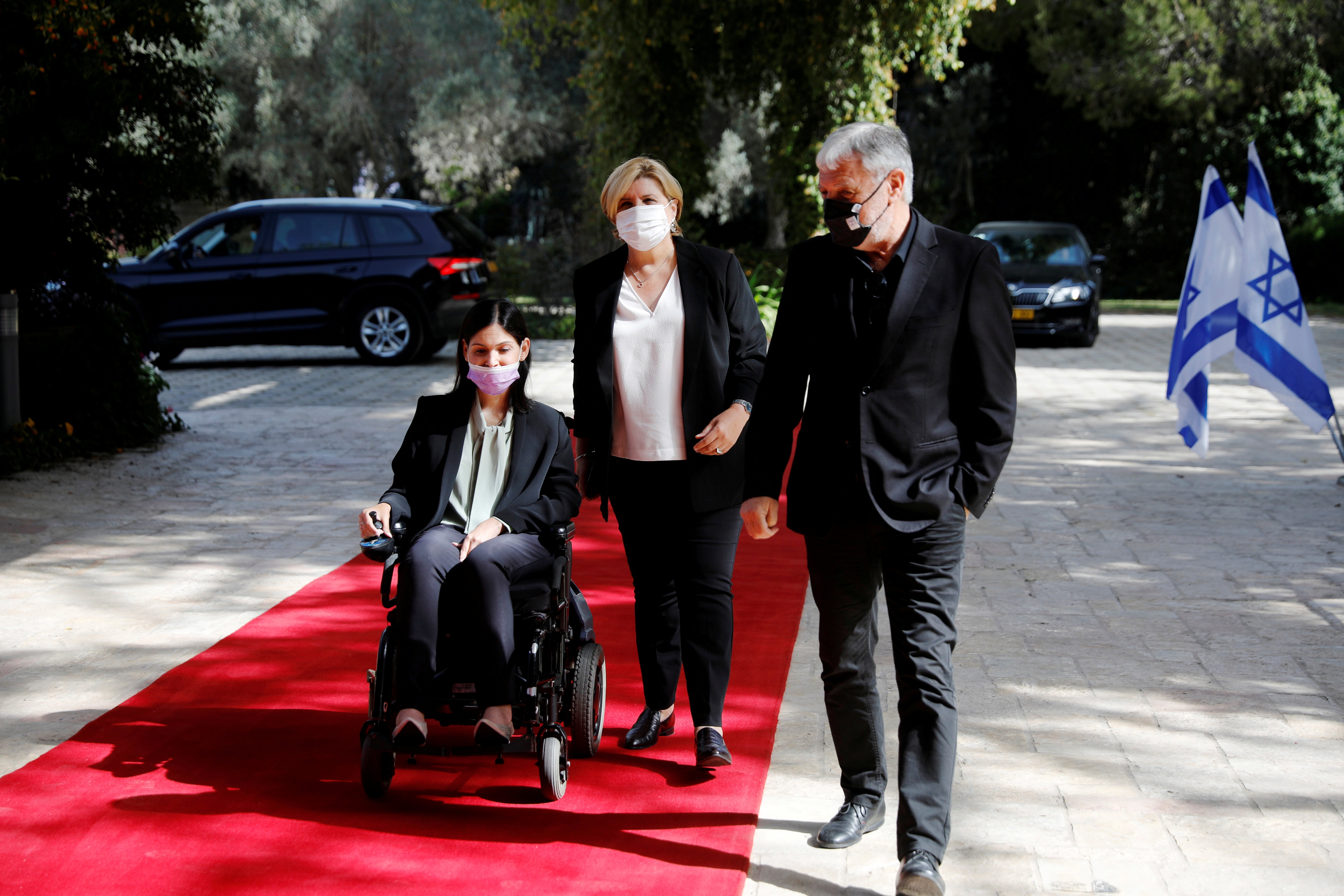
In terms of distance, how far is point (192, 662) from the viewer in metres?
5.06

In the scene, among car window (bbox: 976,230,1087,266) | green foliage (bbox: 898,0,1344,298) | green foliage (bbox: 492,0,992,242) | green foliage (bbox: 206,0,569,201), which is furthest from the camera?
green foliage (bbox: 898,0,1344,298)

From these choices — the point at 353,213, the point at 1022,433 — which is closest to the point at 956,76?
the point at 353,213

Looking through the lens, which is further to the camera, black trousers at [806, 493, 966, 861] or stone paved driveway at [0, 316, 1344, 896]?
stone paved driveway at [0, 316, 1344, 896]

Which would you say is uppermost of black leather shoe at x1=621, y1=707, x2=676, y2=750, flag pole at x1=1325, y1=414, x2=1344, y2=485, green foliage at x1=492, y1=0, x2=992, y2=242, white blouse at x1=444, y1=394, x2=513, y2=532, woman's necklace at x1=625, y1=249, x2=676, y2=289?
green foliage at x1=492, y1=0, x2=992, y2=242

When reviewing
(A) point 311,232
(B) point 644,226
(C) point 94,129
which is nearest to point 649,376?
(B) point 644,226

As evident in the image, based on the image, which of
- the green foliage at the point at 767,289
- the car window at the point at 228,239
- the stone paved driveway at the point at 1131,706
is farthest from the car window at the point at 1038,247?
the stone paved driveway at the point at 1131,706

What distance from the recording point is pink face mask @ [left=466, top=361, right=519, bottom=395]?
4109 millimetres

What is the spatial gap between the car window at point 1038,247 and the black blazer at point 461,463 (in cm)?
1517

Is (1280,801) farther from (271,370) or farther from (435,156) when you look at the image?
(435,156)

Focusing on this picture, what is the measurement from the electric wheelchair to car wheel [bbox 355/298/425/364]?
11.6 meters

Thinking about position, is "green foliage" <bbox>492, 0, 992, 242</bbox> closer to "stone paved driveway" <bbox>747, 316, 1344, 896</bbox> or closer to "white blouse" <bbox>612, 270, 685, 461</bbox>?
"stone paved driveway" <bbox>747, 316, 1344, 896</bbox>

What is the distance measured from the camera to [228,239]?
15.2 m

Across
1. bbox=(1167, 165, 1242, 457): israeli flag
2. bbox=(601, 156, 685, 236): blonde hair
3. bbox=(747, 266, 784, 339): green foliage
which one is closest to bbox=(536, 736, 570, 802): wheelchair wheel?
bbox=(601, 156, 685, 236): blonde hair

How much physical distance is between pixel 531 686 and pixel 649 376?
3.22 feet
